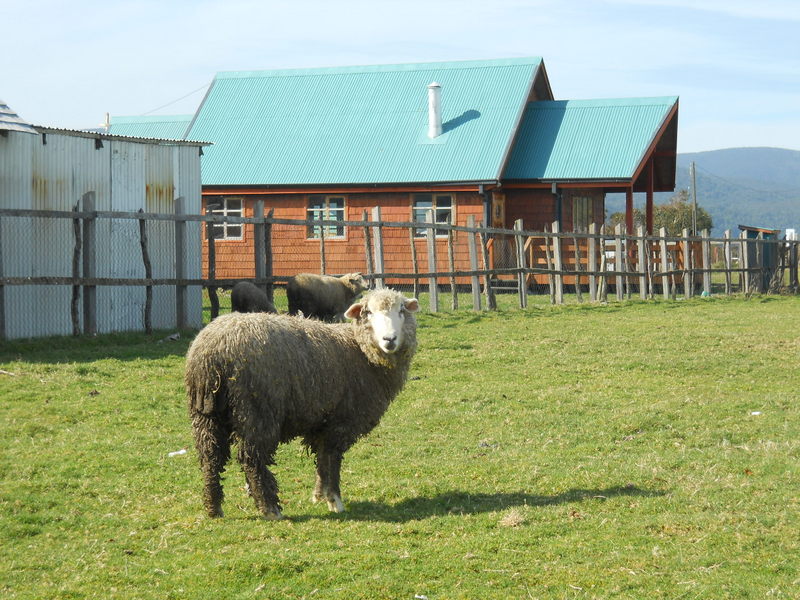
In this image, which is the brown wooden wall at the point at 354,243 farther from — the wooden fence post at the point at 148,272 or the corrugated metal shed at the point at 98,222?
the wooden fence post at the point at 148,272

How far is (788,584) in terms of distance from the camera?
6031 mm

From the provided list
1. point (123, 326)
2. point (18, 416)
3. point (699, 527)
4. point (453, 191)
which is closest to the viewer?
point (699, 527)

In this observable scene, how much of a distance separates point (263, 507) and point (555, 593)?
239 cm

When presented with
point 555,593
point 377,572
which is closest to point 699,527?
point 555,593

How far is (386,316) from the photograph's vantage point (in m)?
8.12

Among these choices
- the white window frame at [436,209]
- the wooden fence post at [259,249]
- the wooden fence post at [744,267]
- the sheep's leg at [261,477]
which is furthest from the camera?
the wooden fence post at [744,267]

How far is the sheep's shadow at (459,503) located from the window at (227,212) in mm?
23965

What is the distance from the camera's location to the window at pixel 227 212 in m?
31.5

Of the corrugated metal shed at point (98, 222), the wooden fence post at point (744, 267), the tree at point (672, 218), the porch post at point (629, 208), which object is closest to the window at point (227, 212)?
the porch post at point (629, 208)

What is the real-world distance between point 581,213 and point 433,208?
17.5 ft

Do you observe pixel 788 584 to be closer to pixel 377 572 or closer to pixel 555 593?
pixel 555 593

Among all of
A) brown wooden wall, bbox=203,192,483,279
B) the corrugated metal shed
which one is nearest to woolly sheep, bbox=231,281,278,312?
the corrugated metal shed

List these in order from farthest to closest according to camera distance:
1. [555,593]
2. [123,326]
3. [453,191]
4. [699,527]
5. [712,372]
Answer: [453,191]
[123,326]
[712,372]
[699,527]
[555,593]

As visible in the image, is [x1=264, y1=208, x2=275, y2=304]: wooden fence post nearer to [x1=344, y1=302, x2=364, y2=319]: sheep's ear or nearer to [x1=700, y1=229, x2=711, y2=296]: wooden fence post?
[x1=344, y1=302, x2=364, y2=319]: sheep's ear
